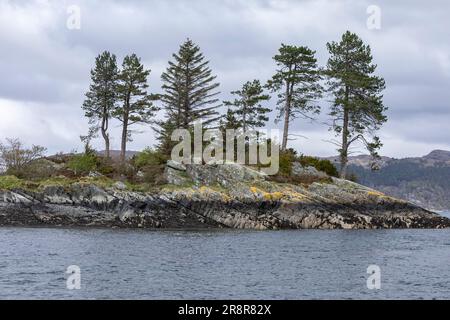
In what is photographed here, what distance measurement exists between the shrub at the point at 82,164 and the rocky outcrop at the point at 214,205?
6.04 m

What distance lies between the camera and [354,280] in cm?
2844

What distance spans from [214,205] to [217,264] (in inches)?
839

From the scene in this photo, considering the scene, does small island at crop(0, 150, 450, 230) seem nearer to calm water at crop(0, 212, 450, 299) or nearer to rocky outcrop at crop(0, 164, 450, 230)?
rocky outcrop at crop(0, 164, 450, 230)

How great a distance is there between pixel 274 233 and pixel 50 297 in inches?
1108

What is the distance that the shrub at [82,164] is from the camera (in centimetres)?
5897

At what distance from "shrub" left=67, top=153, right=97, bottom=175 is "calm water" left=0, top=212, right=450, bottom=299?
1209 cm

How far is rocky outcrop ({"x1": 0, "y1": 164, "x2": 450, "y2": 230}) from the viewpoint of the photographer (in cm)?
5156

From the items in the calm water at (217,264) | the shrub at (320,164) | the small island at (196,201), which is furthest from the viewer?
the shrub at (320,164)

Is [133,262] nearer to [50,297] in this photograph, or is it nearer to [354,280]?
[50,297]

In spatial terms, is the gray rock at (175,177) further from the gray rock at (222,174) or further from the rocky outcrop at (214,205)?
the gray rock at (222,174)
